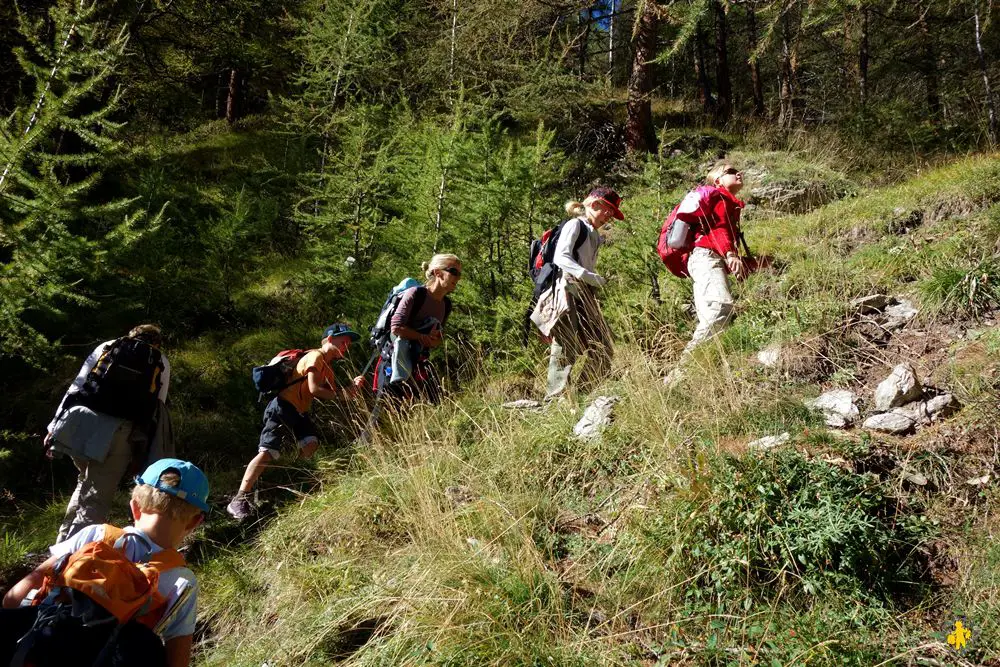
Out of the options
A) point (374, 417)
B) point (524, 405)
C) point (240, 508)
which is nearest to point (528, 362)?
point (524, 405)

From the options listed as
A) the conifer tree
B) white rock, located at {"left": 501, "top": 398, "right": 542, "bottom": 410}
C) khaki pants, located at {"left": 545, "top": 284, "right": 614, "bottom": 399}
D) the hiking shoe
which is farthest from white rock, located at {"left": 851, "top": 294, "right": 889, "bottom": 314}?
the conifer tree

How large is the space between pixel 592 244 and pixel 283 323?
618 cm

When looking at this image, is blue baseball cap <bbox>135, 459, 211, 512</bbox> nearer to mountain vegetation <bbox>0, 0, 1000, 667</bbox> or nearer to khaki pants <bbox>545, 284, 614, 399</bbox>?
mountain vegetation <bbox>0, 0, 1000, 667</bbox>

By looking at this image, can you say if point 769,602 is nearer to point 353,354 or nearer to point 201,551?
point 201,551

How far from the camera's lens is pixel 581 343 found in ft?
17.9

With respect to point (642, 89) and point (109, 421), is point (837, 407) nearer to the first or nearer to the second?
point (109, 421)

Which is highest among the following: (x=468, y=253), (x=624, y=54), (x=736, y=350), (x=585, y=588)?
(x=624, y=54)

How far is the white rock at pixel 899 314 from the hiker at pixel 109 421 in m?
5.50

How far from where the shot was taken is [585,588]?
10.7 feet

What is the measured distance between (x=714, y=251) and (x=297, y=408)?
364 centimetres

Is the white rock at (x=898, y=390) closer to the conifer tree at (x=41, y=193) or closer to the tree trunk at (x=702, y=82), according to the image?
the conifer tree at (x=41, y=193)

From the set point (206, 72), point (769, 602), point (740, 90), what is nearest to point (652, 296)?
point (769, 602)

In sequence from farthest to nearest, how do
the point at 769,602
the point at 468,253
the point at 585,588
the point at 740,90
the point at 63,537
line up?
the point at 740,90, the point at 468,253, the point at 63,537, the point at 585,588, the point at 769,602

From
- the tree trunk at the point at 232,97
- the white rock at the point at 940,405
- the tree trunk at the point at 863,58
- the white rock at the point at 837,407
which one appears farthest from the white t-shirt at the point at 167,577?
the tree trunk at the point at 232,97
